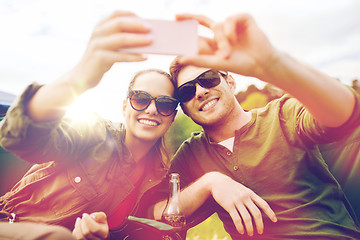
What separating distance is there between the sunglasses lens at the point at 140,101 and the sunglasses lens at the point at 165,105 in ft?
0.27

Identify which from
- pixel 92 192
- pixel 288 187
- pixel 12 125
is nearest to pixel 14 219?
pixel 92 192

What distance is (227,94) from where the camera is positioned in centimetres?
196

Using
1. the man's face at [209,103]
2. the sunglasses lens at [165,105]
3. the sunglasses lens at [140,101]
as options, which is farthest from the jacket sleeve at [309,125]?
the sunglasses lens at [140,101]

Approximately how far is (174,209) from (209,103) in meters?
0.80

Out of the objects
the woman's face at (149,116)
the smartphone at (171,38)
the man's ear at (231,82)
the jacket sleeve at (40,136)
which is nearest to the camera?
the smartphone at (171,38)

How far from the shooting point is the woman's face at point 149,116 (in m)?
1.88

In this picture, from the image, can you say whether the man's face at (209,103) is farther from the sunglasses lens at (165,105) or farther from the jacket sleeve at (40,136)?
the jacket sleeve at (40,136)

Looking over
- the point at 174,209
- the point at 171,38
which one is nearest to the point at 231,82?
the point at 174,209

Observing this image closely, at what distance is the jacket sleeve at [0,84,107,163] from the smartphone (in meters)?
0.57

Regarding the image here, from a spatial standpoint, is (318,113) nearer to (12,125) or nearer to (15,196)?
(12,125)

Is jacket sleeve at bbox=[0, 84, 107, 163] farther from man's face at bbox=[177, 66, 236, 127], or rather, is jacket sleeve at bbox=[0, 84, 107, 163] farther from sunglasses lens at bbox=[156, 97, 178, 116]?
man's face at bbox=[177, 66, 236, 127]

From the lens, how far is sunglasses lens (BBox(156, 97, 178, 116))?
1889mm

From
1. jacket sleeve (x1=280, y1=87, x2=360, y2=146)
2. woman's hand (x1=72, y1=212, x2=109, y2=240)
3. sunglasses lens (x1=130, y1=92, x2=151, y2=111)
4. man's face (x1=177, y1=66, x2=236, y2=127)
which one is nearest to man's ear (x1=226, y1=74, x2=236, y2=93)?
man's face (x1=177, y1=66, x2=236, y2=127)

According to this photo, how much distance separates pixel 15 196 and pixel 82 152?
2.07 ft
